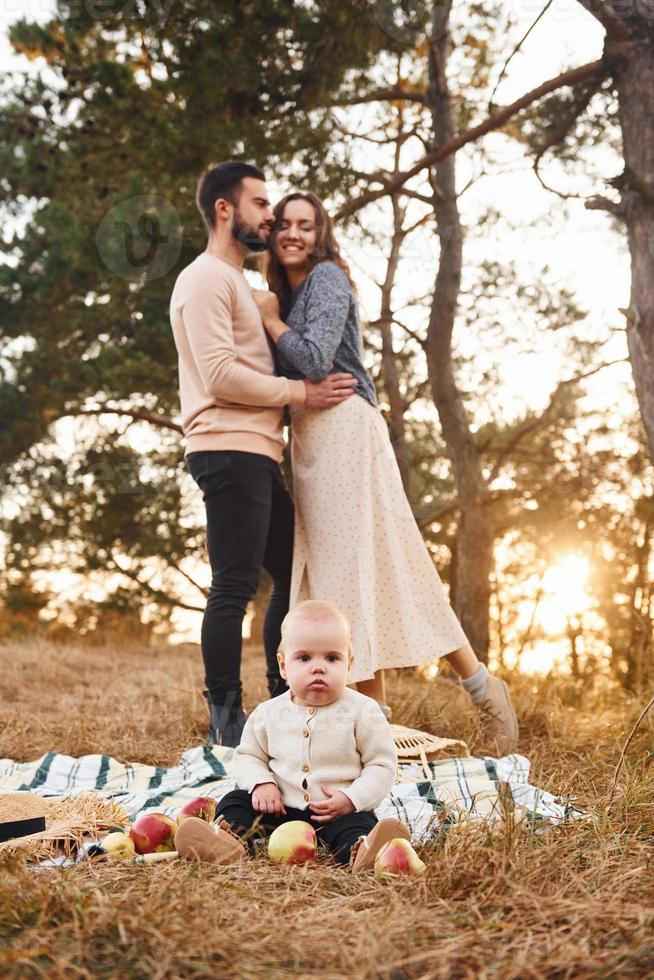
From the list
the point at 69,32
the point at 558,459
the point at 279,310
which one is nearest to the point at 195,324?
the point at 279,310

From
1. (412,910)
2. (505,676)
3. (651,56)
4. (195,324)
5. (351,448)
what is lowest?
(412,910)

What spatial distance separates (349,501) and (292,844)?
1491 mm

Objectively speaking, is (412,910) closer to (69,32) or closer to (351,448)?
(351,448)

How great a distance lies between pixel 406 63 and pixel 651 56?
9.68 ft

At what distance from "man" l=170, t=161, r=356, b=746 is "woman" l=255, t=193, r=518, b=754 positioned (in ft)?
0.28

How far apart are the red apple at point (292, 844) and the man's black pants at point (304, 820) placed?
0.21 feet

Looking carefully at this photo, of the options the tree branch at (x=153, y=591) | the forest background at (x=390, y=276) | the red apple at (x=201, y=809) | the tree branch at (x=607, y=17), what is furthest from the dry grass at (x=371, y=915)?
the tree branch at (x=153, y=591)

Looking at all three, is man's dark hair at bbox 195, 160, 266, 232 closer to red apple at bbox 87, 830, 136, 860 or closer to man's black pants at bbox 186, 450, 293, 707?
man's black pants at bbox 186, 450, 293, 707

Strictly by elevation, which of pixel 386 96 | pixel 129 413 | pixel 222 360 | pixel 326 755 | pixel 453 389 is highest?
pixel 386 96

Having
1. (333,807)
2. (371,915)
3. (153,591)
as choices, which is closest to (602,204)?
(333,807)

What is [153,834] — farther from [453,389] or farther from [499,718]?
[453,389]

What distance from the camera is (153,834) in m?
1.91

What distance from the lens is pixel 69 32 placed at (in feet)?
20.3

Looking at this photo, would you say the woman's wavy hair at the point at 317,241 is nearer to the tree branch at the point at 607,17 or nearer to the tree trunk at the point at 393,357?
the tree branch at the point at 607,17
